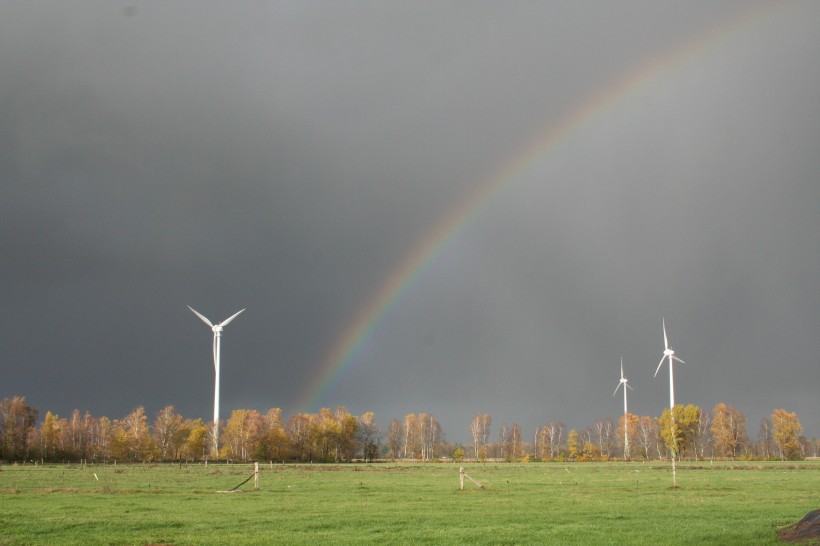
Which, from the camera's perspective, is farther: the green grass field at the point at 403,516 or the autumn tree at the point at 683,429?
the autumn tree at the point at 683,429

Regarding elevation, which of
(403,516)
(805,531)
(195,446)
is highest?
(805,531)

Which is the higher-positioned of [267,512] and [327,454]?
[267,512]

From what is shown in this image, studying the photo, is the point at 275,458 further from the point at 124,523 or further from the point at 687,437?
the point at 124,523

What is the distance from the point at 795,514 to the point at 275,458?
149573 mm

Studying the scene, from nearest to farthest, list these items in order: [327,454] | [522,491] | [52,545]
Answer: [52,545] < [522,491] < [327,454]

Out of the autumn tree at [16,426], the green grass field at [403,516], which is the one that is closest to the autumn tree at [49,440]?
the autumn tree at [16,426]

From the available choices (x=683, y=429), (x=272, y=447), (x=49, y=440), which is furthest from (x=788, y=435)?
(x=49, y=440)

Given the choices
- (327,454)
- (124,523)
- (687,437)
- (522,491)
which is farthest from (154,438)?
(124,523)

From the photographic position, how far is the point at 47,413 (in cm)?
18812

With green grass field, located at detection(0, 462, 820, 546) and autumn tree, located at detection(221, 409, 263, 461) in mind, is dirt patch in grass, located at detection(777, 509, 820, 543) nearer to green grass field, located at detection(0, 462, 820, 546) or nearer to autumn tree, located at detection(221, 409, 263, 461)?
green grass field, located at detection(0, 462, 820, 546)

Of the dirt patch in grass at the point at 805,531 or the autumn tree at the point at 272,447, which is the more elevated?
the dirt patch in grass at the point at 805,531

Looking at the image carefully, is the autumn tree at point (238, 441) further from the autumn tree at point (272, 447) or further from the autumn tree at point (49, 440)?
the autumn tree at point (49, 440)

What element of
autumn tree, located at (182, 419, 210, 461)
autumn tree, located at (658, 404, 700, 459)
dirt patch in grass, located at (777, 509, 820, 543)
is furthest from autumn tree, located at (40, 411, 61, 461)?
dirt patch in grass, located at (777, 509, 820, 543)

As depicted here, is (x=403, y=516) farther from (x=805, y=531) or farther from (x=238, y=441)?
(x=238, y=441)
